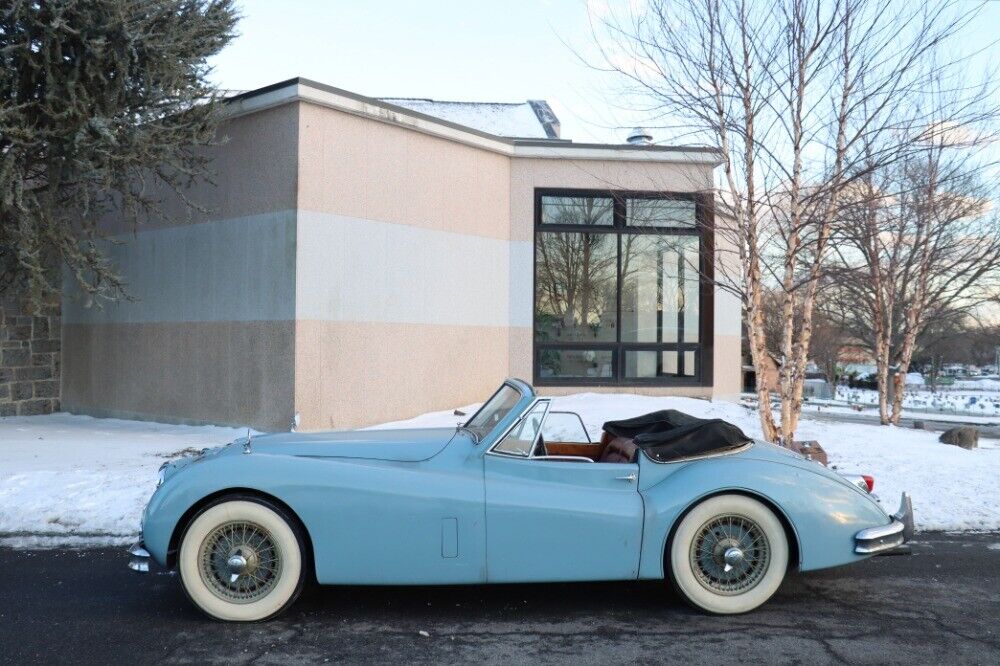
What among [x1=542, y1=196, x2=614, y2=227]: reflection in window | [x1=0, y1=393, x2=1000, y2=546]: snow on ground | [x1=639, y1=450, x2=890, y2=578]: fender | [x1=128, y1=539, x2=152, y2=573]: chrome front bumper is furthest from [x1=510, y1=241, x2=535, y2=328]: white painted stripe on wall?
[x1=128, y1=539, x2=152, y2=573]: chrome front bumper

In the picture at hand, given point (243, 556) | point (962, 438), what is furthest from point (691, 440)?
point (962, 438)

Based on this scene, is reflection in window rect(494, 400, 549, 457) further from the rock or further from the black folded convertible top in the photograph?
the rock

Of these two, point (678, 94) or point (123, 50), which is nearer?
point (678, 94)

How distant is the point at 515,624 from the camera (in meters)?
4.24

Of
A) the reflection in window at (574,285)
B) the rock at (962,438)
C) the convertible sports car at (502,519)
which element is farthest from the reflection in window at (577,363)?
the convertible sports car at (502,519)

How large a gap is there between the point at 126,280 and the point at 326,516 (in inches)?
420

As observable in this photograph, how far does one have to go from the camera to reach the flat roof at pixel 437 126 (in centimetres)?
1101

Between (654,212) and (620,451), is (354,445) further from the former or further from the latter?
(654,212)

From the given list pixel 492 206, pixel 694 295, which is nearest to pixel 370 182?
pixel 492 206

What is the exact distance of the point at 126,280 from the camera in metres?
13.4

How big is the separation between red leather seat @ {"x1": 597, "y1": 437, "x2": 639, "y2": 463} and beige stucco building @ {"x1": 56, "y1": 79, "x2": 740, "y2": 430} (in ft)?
17.3

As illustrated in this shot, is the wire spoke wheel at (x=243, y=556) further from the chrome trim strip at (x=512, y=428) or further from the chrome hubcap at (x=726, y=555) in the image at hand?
the chrome hubcap at (x=726, y=555)

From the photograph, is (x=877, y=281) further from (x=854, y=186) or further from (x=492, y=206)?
(x=492, y=206)

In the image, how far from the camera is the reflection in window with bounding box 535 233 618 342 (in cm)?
1447
